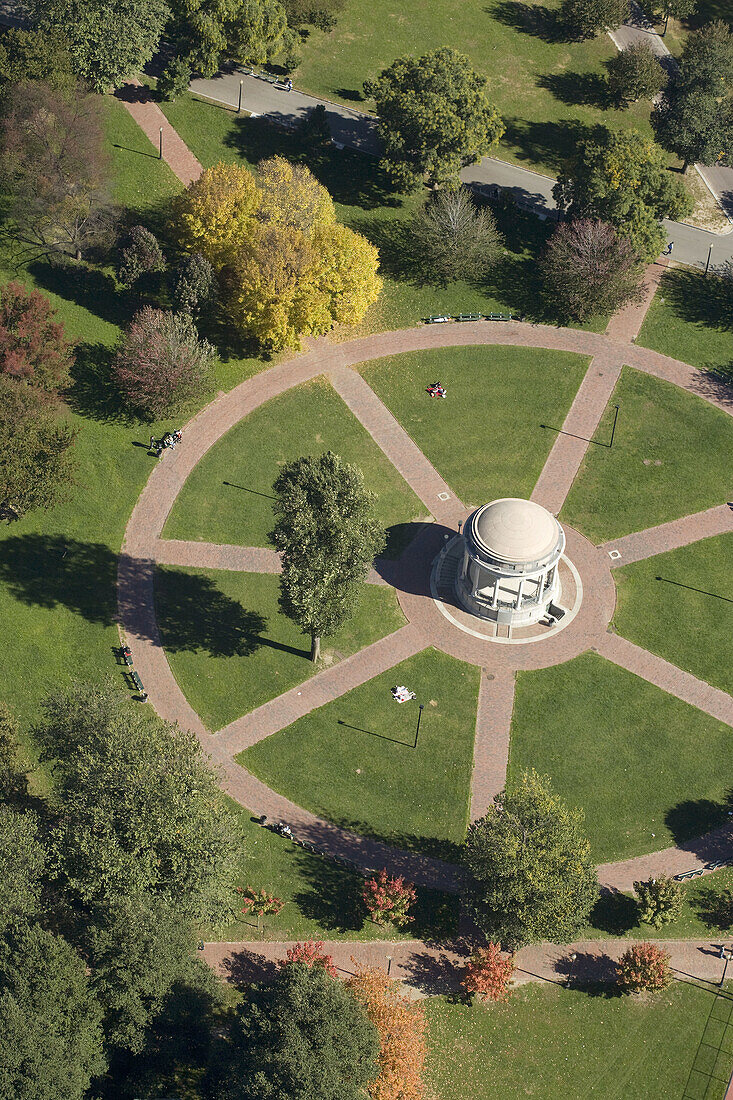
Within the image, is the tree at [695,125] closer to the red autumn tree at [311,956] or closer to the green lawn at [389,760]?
the green lawn at [389,760]

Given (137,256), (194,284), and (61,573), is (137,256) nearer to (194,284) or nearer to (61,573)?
(194,284)

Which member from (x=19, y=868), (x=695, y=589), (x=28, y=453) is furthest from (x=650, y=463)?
(x=19, y=868)

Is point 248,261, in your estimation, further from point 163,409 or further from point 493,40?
point 493,40

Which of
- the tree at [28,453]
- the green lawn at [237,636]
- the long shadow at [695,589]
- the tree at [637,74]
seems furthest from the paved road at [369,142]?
the green lawn at [237,636]

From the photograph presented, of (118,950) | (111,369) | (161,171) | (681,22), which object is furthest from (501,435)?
(681,22)

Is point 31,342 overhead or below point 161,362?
overhead
